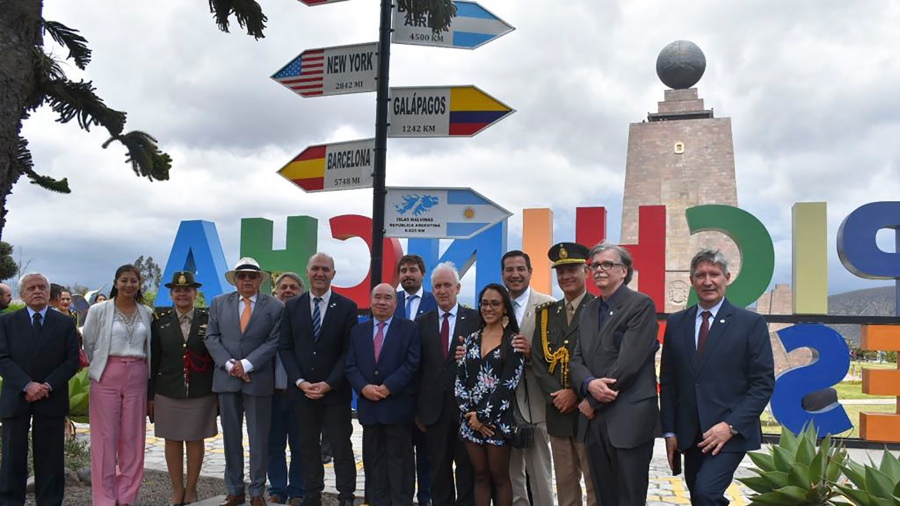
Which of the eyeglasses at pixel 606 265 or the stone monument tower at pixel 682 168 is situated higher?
the stone monument tower at pixel 682 168

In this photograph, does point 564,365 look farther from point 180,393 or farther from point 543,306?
point 180,393

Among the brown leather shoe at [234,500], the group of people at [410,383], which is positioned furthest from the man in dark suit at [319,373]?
the brown leather shoe at [234,500]

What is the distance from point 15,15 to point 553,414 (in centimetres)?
425

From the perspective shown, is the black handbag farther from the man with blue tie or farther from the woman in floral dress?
the man with blue tie

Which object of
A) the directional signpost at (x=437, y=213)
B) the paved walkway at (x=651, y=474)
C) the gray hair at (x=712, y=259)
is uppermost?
the directional signpost at (x=437, y=213)

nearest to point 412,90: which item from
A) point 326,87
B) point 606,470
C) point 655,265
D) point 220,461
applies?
point 326,87

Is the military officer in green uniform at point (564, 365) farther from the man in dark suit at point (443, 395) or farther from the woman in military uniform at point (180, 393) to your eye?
the woman in military uniform at point (180, 393)

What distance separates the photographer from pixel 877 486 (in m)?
3.63

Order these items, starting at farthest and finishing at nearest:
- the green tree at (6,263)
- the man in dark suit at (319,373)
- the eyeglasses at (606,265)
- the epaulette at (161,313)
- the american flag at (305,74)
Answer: the green tree at (6,263) → the epaulette at (161,313) → the american flag at (305,74) → the man in dark suit at (319,373) → the eyeglasses at (606,265)

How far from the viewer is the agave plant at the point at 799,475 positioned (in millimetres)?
3852

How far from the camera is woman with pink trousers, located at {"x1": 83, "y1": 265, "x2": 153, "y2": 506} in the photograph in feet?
17.1

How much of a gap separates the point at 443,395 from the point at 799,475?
7.13 feet

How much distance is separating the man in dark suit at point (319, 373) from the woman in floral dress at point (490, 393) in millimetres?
1000

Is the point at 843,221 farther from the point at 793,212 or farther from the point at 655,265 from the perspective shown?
the point at 655,265
